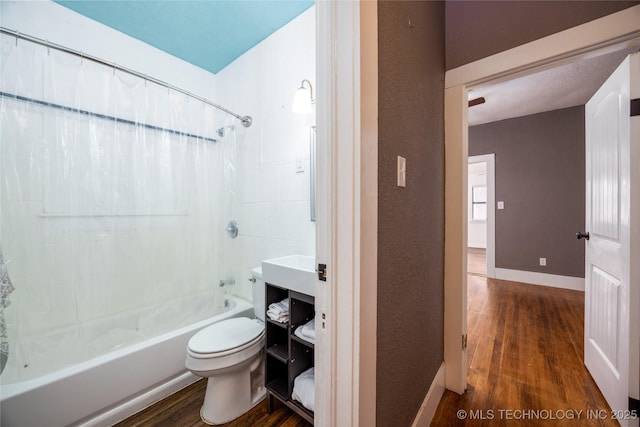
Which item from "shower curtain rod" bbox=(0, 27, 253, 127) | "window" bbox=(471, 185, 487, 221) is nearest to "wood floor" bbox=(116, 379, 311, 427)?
"shower curtain rod" bbox=(0, 27, 253, 127)

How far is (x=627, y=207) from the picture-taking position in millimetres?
1142

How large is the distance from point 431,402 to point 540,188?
3.51 meters

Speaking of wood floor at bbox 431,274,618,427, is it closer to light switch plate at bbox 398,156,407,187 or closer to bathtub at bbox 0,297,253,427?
light switch plate at bbox 398,156,407,187

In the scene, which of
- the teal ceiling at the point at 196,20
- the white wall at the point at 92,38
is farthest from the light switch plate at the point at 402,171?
the white wall at the point at 92,38

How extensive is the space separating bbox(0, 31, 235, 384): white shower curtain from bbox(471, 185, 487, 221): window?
280 inches

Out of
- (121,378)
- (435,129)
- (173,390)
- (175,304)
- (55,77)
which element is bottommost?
(173,390)

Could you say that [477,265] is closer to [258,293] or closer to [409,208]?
[258,293]

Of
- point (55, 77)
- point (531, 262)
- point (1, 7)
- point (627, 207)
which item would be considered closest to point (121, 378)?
point (55, 77)

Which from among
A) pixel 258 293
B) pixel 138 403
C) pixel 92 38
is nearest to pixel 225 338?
pixel 258 293

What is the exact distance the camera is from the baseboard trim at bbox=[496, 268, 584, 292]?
3152 millimetres

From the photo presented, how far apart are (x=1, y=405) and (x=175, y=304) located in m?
0.84

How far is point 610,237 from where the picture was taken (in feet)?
4.33

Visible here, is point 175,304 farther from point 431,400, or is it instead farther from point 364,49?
point 364,49

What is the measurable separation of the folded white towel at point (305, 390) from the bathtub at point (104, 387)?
77 cm
